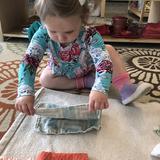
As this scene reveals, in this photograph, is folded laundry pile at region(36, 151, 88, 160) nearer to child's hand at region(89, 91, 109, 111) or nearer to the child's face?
child's hand at region(89, 91, 109, 111)

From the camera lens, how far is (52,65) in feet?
2.63

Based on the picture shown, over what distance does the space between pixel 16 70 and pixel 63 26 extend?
18.5 inches

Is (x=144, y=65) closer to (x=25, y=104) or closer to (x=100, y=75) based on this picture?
(x=100, y=75)

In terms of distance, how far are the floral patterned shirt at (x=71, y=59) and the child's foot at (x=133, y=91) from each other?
0.40 feet

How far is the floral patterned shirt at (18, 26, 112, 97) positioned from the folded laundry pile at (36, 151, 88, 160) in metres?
0.15

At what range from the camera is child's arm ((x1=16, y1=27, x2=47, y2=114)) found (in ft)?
1.91

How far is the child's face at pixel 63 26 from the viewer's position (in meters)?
0.57

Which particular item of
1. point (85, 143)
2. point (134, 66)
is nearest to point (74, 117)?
point (85, 143)

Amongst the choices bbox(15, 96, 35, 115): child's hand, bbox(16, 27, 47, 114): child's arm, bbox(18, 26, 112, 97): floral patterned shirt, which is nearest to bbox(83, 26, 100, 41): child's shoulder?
bbox(18, 26, 112, 97): floral patterned shirt

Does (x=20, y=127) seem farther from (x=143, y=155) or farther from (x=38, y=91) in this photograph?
A: (x=143, y=155)

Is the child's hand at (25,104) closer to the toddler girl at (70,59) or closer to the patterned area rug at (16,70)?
the toddler girl at (70,59)

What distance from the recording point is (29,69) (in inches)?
25.8

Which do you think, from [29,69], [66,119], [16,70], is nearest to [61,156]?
[66,119]

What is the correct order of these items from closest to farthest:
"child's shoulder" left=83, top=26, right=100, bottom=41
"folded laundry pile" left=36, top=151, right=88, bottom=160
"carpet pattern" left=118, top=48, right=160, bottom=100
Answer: "folded laundry pile" left=36, top=151, right=88, bottom=160 → "child's shoulder" left=83, top=26, right=100, bottom=41 → "carpet pattern" left=118, top=48, right=160, bottom=100
